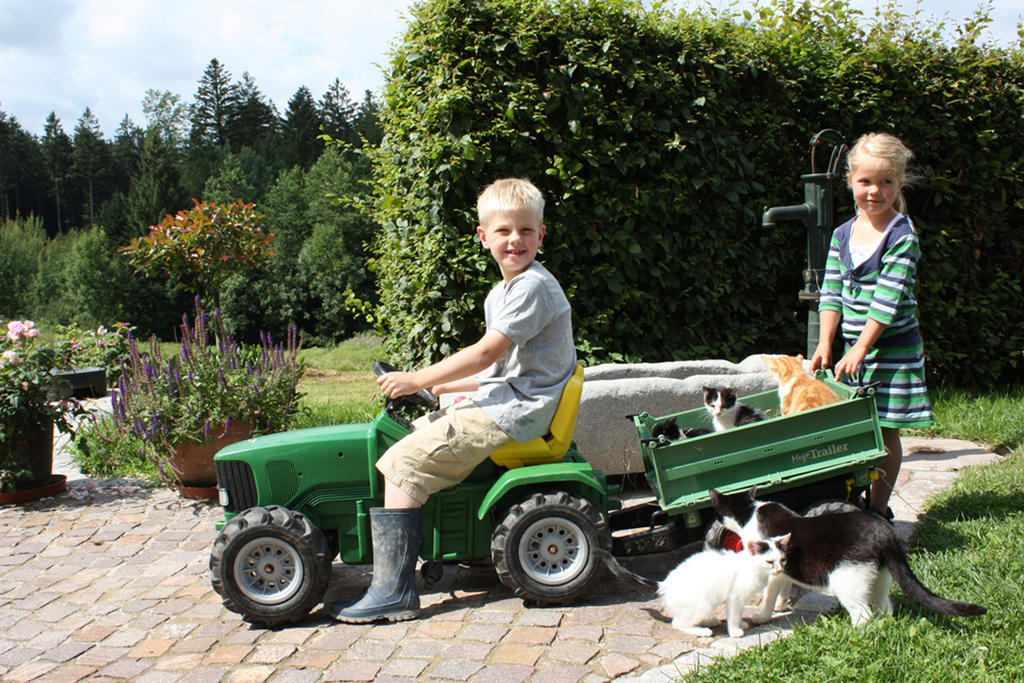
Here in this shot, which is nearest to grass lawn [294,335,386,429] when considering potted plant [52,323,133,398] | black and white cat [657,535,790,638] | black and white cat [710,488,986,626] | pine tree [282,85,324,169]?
potted plant [52,323,133,398]

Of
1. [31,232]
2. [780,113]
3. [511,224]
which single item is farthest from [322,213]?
[511,224]

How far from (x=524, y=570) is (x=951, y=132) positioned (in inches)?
243

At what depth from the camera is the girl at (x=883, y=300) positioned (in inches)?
143

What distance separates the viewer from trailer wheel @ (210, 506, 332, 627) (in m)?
3.26

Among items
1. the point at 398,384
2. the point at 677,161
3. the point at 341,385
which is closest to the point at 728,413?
the point at 398,384

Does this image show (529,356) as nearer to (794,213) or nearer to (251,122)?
(794,213)

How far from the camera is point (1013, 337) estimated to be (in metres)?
7.60

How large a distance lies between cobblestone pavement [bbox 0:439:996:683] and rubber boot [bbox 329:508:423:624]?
0.17ft

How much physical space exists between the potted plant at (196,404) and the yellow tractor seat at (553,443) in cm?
280

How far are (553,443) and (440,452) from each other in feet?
1.69

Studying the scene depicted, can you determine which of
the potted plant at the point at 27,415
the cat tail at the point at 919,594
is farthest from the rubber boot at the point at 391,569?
the potted plant at the point at 27,415

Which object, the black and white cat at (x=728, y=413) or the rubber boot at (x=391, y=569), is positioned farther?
the black and white cat at (x=728, y=413)

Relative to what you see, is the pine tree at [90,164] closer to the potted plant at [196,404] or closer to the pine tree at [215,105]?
the pine tree at [215,105]

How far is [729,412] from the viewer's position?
382cm
